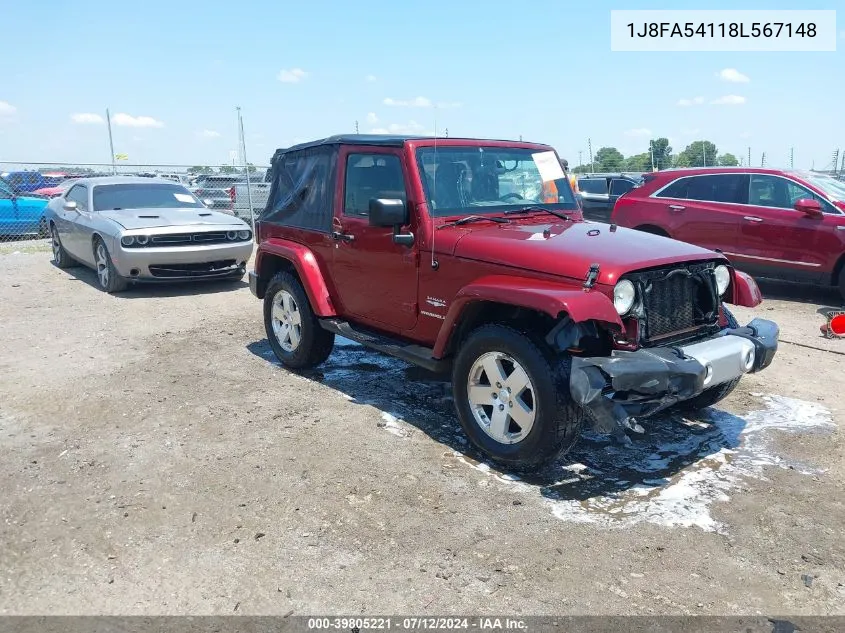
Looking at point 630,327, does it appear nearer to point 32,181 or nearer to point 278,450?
point 278,450

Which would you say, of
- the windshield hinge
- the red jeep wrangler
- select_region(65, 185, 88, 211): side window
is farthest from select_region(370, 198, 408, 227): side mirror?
select_region(65, 185, 88, 211): side window

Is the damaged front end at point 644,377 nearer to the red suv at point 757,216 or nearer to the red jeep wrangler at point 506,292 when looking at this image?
the red jeep wrangler at point 506,292

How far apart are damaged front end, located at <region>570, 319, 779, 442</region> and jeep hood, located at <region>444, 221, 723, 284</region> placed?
46cm

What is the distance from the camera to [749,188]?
9367 mm

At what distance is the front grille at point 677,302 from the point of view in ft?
12.6

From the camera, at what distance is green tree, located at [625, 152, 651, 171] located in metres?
25.5

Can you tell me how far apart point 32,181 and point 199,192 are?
367cm

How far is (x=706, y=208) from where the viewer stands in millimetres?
9625

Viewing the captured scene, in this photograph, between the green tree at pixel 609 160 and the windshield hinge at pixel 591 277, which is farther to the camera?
the green tree at pixel 609 160

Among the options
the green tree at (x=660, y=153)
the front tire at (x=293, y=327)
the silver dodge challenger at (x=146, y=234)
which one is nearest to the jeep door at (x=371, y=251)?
the front tire at (x=293, y=327)

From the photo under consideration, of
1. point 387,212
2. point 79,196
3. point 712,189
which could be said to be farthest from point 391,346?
point 79,196

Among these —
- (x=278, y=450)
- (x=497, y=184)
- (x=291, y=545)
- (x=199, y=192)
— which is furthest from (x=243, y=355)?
(x=199, y=192)

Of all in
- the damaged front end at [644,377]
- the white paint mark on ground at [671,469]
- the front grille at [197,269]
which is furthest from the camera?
the front grille at [197,269]

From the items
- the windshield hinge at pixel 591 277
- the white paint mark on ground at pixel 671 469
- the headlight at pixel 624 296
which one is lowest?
the white paint mark on ground at pixel 671 469
